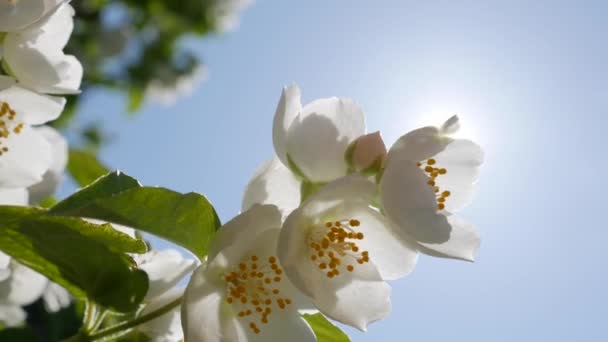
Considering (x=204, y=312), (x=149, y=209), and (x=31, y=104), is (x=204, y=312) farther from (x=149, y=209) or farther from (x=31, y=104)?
(x=31, y=104)

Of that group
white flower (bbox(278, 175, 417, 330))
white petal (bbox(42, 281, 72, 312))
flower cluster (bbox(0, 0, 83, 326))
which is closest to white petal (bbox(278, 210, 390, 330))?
white flower (bbox(278, 175, 417, 330))

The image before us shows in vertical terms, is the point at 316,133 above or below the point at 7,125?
above

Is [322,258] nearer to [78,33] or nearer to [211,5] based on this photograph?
[78,33]

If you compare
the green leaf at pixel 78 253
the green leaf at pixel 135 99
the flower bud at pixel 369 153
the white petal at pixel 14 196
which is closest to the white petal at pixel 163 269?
the green leaf at pixel 78 253

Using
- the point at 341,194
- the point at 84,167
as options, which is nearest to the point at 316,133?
the point at 341,194

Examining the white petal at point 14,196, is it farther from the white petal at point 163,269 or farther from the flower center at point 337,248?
the flower center at point 337,248

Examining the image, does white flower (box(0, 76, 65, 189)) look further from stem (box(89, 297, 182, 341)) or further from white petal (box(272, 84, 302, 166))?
white petal (box(272, 84, 302, 166))

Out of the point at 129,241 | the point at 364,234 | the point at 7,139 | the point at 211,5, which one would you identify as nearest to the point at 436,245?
the point at 364,234
